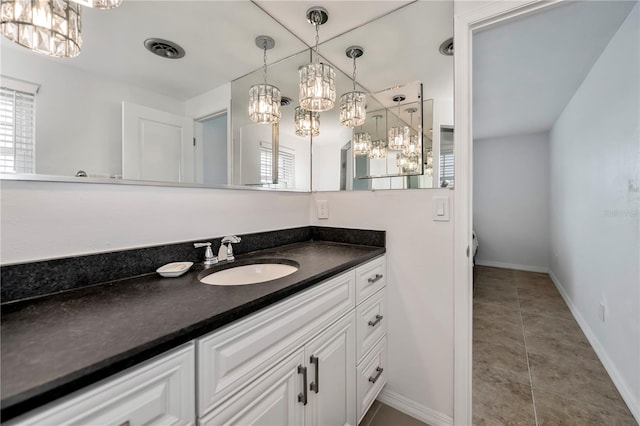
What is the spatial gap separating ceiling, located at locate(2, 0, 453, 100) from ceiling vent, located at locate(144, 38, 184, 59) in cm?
2

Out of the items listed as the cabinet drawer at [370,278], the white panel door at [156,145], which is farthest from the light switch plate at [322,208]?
the white panel door at [156,145]

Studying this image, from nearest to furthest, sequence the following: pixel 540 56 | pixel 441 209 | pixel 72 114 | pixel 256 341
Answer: pixel 256 341 → pixel 72 114 → pixel 441 209 → pixel 540 56

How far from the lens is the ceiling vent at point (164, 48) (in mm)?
1064

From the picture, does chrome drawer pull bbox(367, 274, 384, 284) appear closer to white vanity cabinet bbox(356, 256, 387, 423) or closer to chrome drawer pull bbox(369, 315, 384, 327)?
white vanity cabinet bbox(356, 256, 387, 423)

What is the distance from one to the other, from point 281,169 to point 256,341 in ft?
3.81

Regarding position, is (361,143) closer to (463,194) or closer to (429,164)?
(429,164)

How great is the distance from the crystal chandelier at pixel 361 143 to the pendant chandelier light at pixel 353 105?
0.24ft

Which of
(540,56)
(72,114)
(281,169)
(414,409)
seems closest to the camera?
(72,114)

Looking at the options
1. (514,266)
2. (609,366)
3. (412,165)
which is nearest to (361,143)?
(412,165)

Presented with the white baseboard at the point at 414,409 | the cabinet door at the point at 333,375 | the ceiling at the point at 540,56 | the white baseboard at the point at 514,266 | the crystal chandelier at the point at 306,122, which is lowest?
the white baseboard at the point at 414,409

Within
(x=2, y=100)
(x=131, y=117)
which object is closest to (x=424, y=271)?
(x=131, y=117)

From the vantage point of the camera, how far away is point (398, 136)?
5.18ft

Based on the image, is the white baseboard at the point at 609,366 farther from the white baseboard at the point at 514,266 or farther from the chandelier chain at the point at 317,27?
the chandelier chain at the point at 317,27

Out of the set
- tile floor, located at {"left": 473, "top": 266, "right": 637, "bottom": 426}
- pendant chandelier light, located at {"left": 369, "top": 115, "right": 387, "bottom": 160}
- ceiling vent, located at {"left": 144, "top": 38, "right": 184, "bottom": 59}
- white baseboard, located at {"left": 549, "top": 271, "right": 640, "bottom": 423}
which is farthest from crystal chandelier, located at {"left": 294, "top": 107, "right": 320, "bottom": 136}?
white baseboard, located at {"left": 549, "top": 271, "right": 640, "bottom": 423}
